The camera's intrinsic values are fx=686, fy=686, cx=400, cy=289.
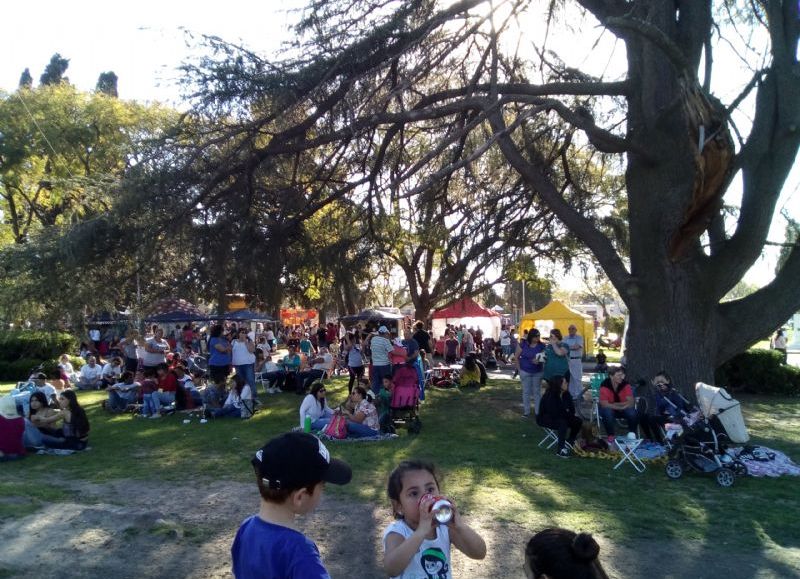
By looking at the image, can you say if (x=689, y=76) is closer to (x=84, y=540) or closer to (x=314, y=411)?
(x=314, y=411)

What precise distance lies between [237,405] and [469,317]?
21.4 meters

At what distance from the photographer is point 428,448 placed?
1022cm

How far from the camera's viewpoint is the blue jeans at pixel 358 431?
11.0m

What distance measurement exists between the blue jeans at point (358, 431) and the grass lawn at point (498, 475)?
1.64 feet

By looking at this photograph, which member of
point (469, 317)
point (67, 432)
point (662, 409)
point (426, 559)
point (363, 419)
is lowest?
point (67, 432)

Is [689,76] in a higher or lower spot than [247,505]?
higher

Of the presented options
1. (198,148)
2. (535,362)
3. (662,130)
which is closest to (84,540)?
(198,148)

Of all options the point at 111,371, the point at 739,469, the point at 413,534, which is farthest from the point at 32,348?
the point at 413,534

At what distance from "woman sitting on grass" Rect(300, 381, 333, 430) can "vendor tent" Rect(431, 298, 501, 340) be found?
58.1 feet

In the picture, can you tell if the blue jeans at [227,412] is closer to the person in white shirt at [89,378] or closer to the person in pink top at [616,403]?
the person in pink top at [616,403]

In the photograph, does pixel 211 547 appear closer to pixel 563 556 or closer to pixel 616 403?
pixel 563 556

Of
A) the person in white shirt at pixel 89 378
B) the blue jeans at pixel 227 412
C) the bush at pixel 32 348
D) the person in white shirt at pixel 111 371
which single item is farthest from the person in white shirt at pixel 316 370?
the bush at pixel 32 348

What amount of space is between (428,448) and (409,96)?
6958mm

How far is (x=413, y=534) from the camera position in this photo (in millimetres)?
2592
